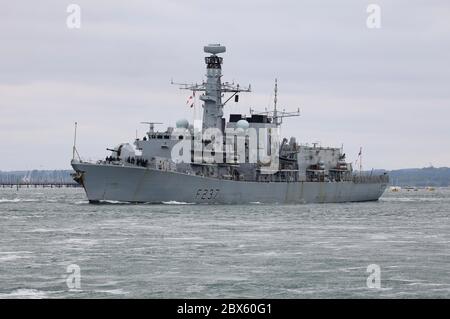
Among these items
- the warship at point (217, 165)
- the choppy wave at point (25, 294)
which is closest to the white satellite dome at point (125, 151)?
the warship at point (217, 165)

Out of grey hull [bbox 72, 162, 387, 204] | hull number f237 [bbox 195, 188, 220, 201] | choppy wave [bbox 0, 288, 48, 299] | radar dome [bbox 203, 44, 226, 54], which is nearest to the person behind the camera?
choppy wave [bbox 0, 288, 48, 299]

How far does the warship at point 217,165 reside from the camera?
224 ft

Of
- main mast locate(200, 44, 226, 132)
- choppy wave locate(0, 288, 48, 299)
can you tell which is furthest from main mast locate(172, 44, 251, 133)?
choppy wave locate(0, 288, 48, 299)

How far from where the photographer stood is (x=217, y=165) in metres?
74.9

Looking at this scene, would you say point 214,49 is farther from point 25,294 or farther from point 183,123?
point 25,294

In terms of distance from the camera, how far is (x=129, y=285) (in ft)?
85.1

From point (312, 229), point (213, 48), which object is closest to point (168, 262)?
point (312, 229)

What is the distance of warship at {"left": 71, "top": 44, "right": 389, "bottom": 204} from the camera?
68.1 metres

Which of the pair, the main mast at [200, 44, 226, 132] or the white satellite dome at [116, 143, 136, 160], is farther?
the main mast at [200, 44, 226, 132]

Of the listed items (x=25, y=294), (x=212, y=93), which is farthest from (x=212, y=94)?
(x=25, y=294)

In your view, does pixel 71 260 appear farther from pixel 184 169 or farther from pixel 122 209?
pixel 184 169

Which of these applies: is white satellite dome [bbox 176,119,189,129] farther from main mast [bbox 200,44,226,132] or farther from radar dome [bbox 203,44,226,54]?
radar dome [bbox 203,44,226,54]
